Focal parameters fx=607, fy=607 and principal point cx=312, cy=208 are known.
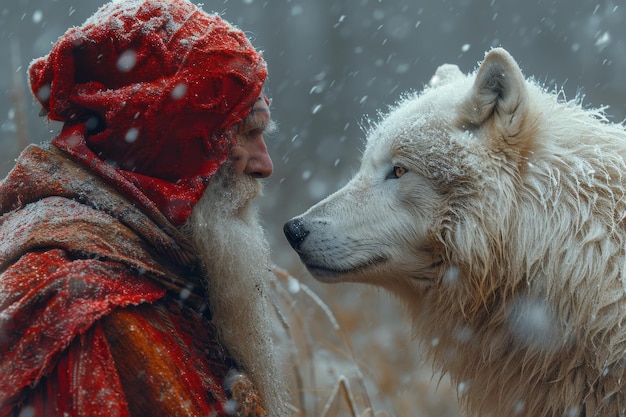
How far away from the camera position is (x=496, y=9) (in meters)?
13.4

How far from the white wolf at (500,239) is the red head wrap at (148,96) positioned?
637 millimetres

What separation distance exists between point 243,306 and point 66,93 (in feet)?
3.48

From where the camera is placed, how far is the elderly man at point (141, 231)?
1.75 metres

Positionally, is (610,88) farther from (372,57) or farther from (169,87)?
(169,87)

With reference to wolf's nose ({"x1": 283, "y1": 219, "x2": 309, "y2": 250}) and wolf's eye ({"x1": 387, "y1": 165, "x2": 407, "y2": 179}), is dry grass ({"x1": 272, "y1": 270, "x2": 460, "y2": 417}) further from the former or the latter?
wolf's eye ({"x1": 387, "y1": 165, "x2": 407, "y2": 179})

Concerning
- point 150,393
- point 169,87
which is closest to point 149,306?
point 150,393

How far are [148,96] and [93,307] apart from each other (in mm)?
814

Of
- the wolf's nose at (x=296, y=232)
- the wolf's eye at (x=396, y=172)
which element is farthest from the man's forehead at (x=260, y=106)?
the wolf's eye at (x=396, y=172)

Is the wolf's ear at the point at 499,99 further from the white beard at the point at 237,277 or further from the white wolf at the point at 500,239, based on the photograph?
the white beard at the point at 237,277

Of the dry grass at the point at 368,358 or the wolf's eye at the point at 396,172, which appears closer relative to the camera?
the wolf's eye at the point at 396,172

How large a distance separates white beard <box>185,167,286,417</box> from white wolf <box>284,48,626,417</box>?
28 centimetres

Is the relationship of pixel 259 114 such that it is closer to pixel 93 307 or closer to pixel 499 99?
pixel 499 99

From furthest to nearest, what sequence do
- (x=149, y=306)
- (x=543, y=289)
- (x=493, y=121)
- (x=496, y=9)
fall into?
(x=496, y=9), (x=493, y=121), (x=543, y=289), (x=149, y=306)

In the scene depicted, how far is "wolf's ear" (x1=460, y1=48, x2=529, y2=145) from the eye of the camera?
2465mm
